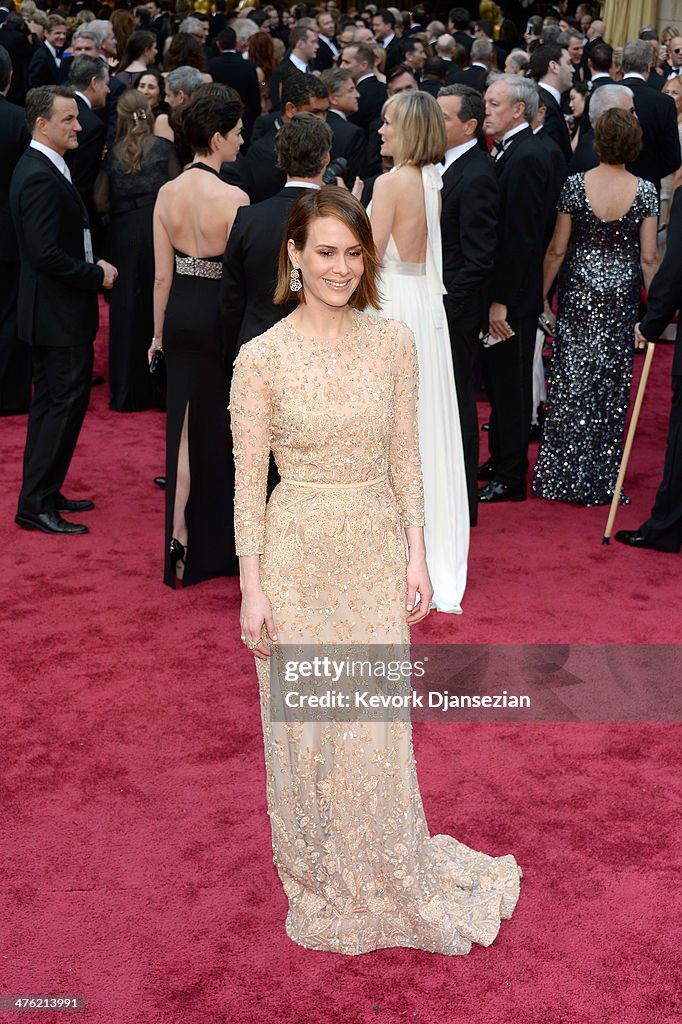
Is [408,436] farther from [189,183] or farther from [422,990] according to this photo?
[189,183]

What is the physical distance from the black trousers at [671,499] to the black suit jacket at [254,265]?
6.56 feet

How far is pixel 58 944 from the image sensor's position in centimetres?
308

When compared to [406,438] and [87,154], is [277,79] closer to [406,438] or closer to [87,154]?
[87,154]

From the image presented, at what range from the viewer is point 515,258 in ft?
19.5

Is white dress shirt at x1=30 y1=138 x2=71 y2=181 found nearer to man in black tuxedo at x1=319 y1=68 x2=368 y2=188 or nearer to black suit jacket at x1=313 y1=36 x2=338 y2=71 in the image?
man in black tuxedo at x1=319 y1=68 x2=368 y2=188

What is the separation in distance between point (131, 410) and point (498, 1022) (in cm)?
557

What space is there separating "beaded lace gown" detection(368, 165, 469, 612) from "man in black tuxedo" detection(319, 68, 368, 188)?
3.08 m

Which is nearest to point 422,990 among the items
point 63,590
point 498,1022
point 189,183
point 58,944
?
point 498,1022

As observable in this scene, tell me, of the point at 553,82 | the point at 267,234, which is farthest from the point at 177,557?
the point at 553,82

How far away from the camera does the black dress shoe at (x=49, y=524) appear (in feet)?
19.2

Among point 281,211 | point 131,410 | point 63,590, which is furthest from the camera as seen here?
point 131,410

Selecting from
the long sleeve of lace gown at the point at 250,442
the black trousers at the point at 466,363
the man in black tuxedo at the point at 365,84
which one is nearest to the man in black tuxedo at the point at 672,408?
the black trousers at the point at 466,363

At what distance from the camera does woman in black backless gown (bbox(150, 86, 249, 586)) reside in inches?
192

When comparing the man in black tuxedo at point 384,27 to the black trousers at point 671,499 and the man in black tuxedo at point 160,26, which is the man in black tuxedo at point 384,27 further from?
the black trousers at point 671,499
